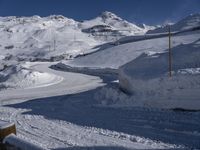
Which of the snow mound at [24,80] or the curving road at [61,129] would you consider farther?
the snow mound at [24,80]

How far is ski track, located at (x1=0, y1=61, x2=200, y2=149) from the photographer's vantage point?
35.7 feet

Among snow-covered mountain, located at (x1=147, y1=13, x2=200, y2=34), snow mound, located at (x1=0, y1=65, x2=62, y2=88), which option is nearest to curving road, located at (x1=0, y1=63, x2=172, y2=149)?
snow mound, located at (x1=0, y1=65, x2=62, y2=88)

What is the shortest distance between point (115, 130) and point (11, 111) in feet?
23.5

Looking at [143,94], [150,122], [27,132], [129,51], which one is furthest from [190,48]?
[129,51]

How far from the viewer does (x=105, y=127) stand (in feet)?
43.2

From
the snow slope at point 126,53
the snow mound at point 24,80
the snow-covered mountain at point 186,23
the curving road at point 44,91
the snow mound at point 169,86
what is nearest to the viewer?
the snow mound at point 169,86

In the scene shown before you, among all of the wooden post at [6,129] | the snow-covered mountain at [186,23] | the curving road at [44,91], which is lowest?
the curving road at [44,91]

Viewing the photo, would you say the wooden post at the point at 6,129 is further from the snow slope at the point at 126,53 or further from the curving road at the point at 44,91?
the snow slope at the point at 126,53

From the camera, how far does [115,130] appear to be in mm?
12562

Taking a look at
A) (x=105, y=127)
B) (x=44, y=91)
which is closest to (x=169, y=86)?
(x=105, y=127)

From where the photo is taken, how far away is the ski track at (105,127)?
35.7ft

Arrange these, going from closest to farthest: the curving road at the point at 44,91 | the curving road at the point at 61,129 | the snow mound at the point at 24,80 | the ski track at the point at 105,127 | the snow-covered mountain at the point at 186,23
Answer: the curving road at the point at 61,129 → the ski track at the point at 105,127 → the curving road at the point at 44,91 → the snow mound at the point at 24,80 → the snow-covered mountain at the point at 186,23

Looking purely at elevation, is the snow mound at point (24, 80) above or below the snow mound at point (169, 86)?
below

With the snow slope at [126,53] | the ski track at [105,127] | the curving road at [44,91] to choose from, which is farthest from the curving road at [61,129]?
the snow slope at [126,53]
